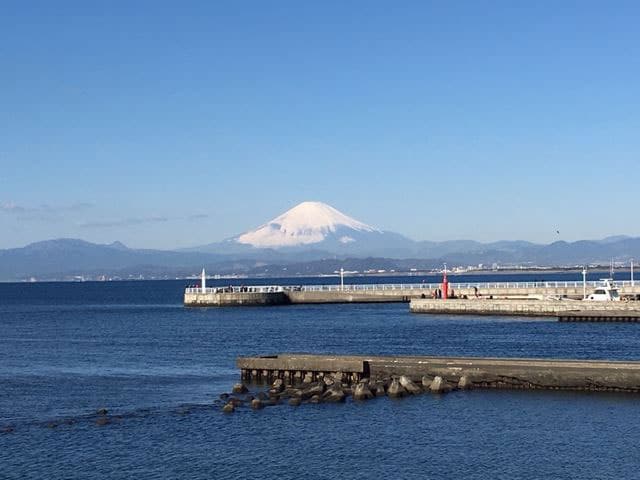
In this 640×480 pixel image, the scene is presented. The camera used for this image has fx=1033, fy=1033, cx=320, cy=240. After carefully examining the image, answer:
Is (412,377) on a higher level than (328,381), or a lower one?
higher

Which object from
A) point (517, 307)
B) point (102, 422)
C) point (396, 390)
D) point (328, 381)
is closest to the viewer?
point (102, 422)

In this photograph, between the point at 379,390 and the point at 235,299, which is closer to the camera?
the point at 379,390

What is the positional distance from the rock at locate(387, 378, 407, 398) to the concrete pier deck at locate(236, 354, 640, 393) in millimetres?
2105

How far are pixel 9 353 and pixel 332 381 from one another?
29.6 metres

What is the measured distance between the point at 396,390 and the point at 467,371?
3.55 metres

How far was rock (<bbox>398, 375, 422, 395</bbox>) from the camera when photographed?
4147cm

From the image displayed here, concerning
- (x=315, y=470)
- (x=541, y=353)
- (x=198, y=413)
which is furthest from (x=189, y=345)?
(x=315, y=470)

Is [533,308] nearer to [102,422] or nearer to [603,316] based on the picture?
[603,316]

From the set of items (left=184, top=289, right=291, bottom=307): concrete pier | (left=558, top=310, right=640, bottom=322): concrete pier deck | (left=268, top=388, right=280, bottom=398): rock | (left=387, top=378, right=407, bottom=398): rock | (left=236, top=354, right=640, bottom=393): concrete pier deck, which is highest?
(left=184, top=289, right=291, bottom=307): concrete pier

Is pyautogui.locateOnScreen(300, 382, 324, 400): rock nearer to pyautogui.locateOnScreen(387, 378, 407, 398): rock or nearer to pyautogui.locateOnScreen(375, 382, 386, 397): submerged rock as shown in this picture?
pyautogui.locateOnScreen(375, 382, 386, 397): submerged rock

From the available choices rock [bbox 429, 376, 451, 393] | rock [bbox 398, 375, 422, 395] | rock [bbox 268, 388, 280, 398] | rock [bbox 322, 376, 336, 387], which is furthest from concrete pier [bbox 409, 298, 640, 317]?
rock [bbox 268, 388, 280, 398]

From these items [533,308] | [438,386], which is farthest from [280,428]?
[533,308]

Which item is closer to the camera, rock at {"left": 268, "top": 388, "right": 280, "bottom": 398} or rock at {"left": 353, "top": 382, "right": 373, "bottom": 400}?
rock at {"left": 353, "top": 382, "right": 373, "bottom": 400}

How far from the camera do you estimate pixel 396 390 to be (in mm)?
40969
